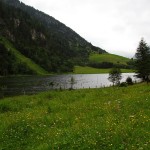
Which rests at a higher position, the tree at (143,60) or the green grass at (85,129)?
the tree at (143,60)

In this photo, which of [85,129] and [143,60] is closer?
[85,129]

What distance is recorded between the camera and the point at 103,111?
740 inches

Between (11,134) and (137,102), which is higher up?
(137,102)

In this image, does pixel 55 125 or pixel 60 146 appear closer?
pixel 60 146

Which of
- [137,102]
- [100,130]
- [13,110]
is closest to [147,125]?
[100,130]

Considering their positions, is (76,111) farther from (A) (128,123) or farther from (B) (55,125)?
(A) (128,123)

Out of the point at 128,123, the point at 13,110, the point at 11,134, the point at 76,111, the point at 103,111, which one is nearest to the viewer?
the point at 128,123

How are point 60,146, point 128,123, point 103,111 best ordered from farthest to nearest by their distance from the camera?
point 103,111
point 128,123
point 60,146

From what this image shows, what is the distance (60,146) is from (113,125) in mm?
2864

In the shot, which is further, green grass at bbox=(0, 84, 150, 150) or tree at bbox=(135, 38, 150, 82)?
tree at bbox=(135, 38, 150, 82)

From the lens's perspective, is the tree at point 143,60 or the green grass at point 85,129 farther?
the tree at point 143,60

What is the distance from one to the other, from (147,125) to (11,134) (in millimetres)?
7356

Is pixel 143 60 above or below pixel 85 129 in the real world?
above

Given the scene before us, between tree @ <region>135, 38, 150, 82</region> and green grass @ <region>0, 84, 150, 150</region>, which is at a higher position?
tree @ <region>135, 38, 150, 82</region>
